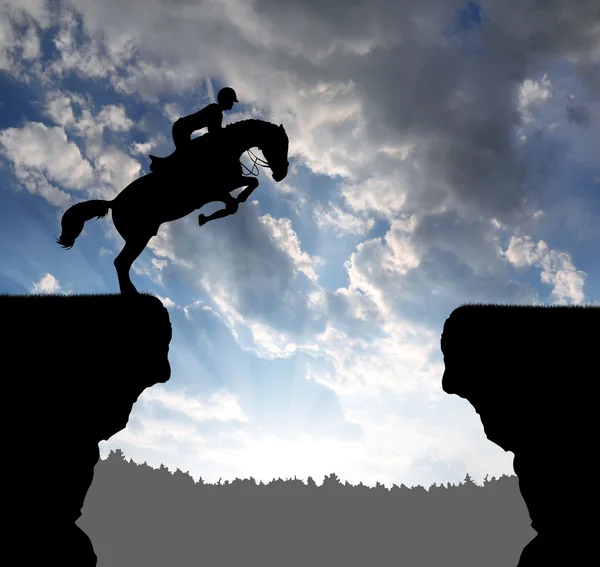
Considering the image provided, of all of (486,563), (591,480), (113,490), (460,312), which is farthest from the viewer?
(113,490)

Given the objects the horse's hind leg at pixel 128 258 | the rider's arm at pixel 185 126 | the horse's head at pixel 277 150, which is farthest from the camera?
the horse's head at pixel 277 150

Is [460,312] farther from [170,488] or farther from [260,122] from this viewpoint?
[170,488]

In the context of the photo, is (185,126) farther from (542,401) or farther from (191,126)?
(542,401)

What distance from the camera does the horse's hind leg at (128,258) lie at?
35.4ft

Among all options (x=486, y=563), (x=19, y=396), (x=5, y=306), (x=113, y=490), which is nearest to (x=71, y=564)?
(x=19, y=396)

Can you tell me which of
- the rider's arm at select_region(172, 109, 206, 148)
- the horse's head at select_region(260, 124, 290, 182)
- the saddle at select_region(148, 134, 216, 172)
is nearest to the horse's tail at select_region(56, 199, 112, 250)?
the saddle at select_region(148, 134, 216, 172)

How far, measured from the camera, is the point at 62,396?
8.39 meters

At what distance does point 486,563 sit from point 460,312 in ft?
348

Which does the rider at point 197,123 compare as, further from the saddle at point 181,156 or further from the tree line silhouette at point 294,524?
the tree line silhouette at point 294,524

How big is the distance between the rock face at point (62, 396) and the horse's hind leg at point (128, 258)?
55 cm

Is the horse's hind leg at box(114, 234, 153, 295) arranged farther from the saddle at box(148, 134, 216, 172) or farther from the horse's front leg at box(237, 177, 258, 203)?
the horse's front leg at box(237, 177, 258, 203)

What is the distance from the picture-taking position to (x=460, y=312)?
34.2 feet

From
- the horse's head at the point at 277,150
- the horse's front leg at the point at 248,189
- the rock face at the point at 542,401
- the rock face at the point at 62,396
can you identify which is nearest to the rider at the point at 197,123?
the horse's head at the point at 277,150

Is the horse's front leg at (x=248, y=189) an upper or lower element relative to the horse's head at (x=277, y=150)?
lower
